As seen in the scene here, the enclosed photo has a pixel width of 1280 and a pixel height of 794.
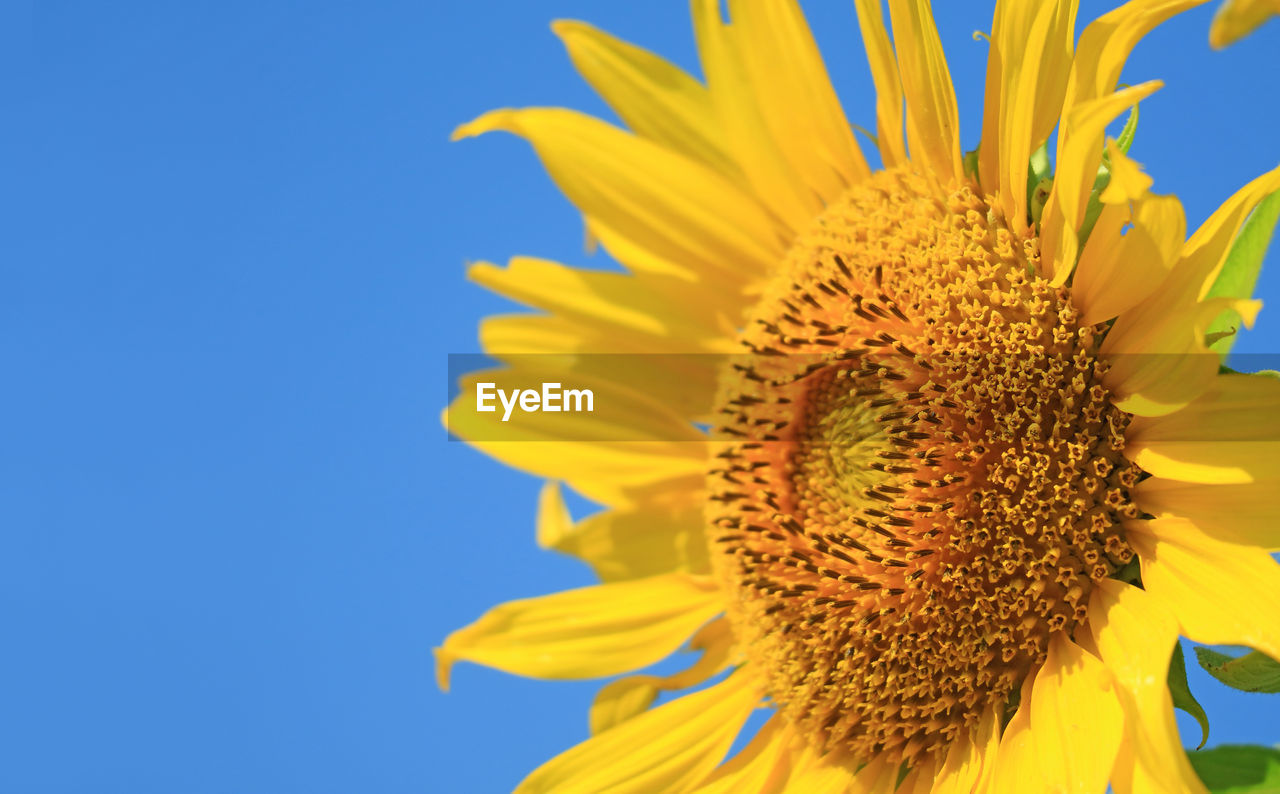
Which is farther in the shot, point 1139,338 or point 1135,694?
point 1139,338

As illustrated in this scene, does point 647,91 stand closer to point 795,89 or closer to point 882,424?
point 795,89

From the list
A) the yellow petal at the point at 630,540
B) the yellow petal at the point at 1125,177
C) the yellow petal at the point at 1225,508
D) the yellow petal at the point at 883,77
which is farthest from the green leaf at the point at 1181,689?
the yellow petal at the point at 630,540

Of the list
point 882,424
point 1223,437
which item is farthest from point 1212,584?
point 882,424

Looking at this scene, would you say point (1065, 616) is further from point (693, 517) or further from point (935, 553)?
point (693, 517)

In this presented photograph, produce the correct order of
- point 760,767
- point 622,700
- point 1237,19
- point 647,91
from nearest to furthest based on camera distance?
1. point 1237,19
2. point 760,767
3. point 647,91
4. point 622,700

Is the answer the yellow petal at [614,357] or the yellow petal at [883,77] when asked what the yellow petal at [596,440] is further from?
the yellow petal at [883,77]

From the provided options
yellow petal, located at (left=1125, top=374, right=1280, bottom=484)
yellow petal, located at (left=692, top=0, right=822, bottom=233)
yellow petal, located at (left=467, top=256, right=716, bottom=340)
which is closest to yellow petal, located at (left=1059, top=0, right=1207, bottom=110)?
yellow petal, located at (left=1125, top=374, right=1280, bottom=484)

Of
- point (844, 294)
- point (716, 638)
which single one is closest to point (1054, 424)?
point (844, 294)
